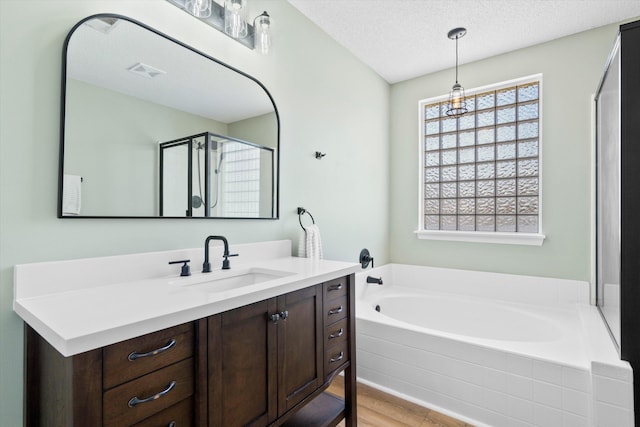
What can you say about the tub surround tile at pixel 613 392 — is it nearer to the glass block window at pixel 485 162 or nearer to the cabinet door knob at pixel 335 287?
the cabinet door knob at pixel 335 287

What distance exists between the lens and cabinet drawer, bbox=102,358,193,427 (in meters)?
0.77

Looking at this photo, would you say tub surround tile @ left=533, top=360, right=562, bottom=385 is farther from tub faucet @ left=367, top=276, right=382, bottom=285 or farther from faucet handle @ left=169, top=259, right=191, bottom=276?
faucet handle @ left=169, top=259, right=191, bottom=276

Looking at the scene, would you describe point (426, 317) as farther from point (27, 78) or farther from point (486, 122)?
point (27, 78)

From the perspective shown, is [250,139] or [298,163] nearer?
[250,139]

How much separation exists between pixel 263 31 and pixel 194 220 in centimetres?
109

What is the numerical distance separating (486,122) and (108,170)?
2.99 metres

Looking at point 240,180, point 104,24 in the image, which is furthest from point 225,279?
point 104,24

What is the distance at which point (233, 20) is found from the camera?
162 cm

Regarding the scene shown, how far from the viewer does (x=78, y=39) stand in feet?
3.87

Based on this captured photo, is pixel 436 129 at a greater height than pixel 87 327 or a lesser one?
greater

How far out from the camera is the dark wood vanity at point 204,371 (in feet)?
2.49

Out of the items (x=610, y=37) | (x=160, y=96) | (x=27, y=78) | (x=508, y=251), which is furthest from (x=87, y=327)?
(x=610, y=37)

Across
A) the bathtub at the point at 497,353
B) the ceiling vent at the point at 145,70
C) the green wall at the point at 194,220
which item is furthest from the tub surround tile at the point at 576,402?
the ceiling vent at the point at 145,70

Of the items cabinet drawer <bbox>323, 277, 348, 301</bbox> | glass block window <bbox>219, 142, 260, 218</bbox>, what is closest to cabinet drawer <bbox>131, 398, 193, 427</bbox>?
cabinet drawer <bbox>323, 277, 348, 301</bbox>
